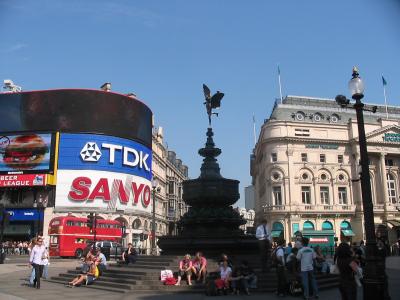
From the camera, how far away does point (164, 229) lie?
85.2 metres

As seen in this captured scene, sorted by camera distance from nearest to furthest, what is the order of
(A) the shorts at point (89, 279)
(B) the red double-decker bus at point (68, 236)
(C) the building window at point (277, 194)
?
1. (A) the shorts at point (89, 279)
2. (B) the red double-decker bus at point (68, 236)
3. (C) the building window at point (277, 194)

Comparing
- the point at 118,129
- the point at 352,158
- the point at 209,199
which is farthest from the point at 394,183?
the point at 209,199

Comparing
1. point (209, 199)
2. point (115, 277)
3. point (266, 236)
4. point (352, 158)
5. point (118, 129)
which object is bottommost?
point (115, 277)

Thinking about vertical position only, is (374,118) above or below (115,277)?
above

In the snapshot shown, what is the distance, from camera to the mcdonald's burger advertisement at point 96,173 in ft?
194

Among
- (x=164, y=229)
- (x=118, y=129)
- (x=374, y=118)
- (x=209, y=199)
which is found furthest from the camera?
(x=164, y=229)

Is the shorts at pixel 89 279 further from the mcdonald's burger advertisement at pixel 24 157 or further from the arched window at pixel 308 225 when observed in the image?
the arched window at pixel 308 225

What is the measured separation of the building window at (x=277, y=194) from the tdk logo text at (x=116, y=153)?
20.8 meters

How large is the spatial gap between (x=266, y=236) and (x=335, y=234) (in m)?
48.3

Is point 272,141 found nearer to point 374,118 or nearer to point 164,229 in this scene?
point 374,118

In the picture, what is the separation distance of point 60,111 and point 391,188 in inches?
1906

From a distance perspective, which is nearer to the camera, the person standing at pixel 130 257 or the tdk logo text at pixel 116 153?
the person standing at pixel 130 257

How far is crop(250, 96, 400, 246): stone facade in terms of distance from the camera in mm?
58875

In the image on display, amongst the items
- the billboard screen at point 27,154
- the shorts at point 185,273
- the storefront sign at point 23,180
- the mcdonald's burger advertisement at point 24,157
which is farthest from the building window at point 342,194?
the shorts at point 185,273
